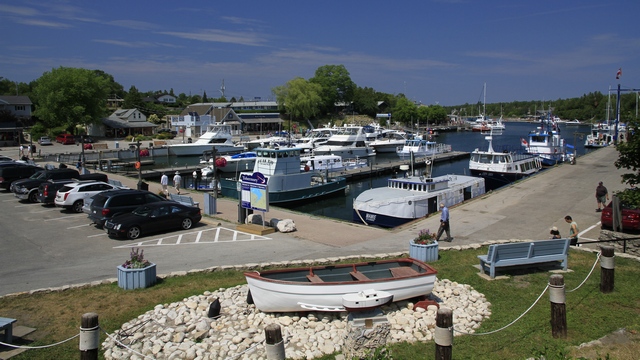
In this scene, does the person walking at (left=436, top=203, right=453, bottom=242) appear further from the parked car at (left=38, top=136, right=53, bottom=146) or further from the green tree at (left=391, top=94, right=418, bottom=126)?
the green tree at (left=391, top=94, right=418, bottom=126)

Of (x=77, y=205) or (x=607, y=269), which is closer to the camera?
(x=607, y=269)

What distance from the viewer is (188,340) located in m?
9.48

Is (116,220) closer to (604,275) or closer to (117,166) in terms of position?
(604,275)

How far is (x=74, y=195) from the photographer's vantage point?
Answer: 78.4 ft

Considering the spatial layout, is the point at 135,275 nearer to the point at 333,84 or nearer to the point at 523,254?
the point at 523,254

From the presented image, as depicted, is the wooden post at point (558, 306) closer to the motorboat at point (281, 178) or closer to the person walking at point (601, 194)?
the person walking at point (601, 194)

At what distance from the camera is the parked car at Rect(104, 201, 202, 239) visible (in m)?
18.5

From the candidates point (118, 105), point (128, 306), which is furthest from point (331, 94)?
point (128, 306)

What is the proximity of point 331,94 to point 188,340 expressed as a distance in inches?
4978

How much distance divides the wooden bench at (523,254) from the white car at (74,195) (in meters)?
19.1

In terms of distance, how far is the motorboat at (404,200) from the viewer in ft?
84.2

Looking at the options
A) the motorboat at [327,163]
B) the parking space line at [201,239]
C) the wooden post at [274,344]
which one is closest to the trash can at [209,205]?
the parking space line at [201,239]

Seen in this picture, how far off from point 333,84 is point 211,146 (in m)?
73.9

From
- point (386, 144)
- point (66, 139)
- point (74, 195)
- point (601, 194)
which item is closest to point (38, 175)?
point (74, 195)
